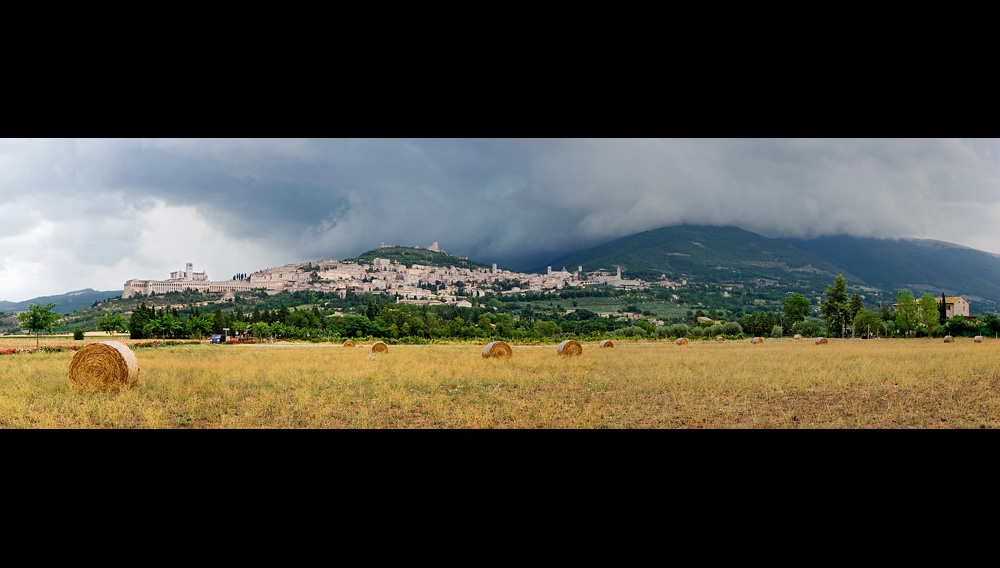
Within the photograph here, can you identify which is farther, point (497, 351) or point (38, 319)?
point (497, 351)

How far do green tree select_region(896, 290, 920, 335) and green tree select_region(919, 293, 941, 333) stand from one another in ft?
0.24

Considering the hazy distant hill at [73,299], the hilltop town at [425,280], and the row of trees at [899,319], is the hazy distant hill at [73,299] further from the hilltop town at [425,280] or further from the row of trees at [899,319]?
the row of trees at [899,319]

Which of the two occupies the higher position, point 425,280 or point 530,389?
point 425,280

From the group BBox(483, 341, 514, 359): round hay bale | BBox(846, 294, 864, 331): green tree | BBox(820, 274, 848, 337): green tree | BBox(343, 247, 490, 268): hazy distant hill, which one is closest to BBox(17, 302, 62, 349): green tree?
BBox(343, 247, 490, 268): hazy distant hill

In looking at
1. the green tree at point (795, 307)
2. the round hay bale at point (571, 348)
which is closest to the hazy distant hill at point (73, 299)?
the round hay bale at point (571, 348)

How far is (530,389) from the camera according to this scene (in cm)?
537

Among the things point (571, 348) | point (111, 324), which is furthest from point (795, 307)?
point (111, 324)

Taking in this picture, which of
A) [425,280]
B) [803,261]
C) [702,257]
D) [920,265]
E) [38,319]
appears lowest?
[38,319]

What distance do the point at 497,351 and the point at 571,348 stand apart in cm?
106

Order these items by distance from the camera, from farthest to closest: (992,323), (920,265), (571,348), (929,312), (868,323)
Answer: (571,348), (868,323), (929,312), (920,265), (992,323)

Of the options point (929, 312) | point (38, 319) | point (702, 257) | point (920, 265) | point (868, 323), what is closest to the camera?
point (38, 319)

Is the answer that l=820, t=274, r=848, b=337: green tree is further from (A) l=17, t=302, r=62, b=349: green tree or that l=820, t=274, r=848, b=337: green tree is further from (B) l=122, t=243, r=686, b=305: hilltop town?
(A) l=17, t=302, r=62, b=349: green tree

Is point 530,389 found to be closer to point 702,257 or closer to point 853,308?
point 702,257
